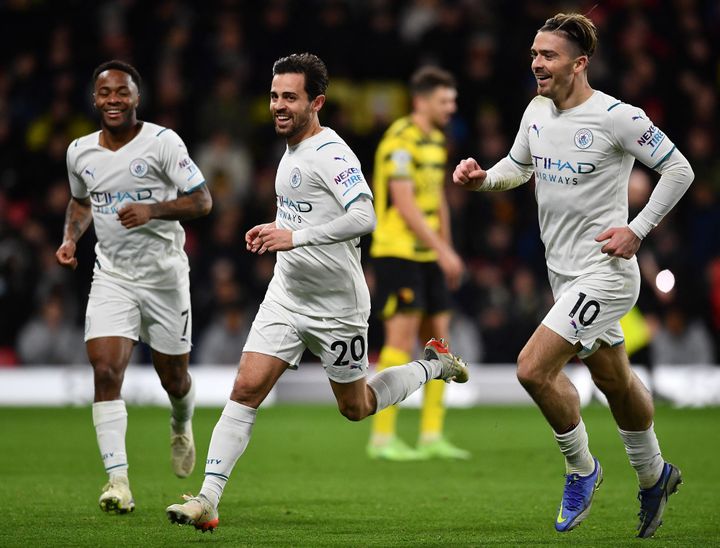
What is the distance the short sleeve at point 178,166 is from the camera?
7.13 metres

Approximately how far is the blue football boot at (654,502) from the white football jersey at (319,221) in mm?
1633

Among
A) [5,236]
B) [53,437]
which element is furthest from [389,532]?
[5,236]

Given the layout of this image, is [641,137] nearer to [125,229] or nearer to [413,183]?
[125,229]

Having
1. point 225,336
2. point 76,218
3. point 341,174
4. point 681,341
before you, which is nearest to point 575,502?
point 341,174

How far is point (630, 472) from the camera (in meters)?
8.74

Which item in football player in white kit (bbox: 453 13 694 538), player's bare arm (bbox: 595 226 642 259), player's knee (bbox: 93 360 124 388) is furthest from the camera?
player's knee (bbox: 93 360 124 388)

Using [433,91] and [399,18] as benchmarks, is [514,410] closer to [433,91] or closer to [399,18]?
[433,91]

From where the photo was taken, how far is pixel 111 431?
6.89 meters

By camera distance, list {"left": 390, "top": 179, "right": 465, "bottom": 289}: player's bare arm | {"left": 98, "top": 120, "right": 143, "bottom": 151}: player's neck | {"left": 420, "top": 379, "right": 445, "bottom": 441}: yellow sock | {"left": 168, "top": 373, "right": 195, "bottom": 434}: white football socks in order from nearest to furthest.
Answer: {"left": 98, "top": 120, "right": 143, "bottom": 151}: player's neck < {"left": 168, "top": 373, "right": 195, "bottom": 434}: white football socks < {"left": 390, "top": 179, "right": 465, "bottom": 289}: player's bare arm < {"left": 420, "top": 379, "right": 445, "bottom": 441}: yellow sock

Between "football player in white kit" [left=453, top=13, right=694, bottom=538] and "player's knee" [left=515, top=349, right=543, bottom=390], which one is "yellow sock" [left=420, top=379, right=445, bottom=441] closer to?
"football player in white kit" [left=453, top=13, right=694, bottom=538]

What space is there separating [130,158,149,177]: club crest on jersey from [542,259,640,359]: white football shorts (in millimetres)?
2424

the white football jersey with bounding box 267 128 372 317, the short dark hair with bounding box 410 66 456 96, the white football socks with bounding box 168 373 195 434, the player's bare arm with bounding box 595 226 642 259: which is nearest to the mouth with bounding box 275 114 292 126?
the white football jersey with bounding box 267 128 372 317

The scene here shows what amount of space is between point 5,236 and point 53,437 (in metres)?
4.22

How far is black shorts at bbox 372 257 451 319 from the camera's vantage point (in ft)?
31.3
